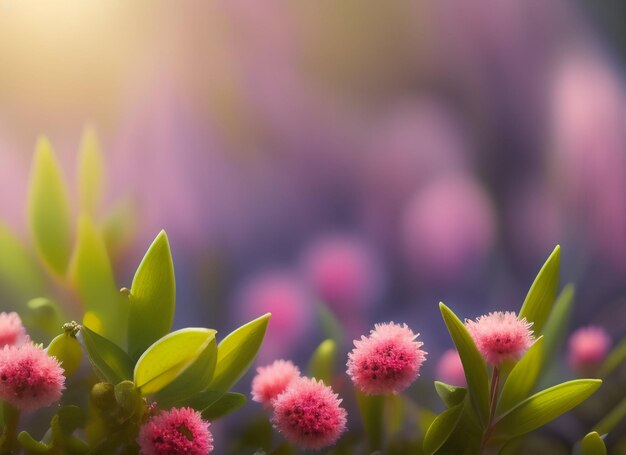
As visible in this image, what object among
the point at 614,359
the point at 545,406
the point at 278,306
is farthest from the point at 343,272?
the point at 614,359

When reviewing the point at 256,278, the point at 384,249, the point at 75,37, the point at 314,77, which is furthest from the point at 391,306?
the point at 75,37

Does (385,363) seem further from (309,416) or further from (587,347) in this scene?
(587,347)

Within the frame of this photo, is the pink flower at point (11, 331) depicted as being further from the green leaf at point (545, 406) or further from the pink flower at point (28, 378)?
the green leaf at point (545, 406)

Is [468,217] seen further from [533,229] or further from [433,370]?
[433,370]

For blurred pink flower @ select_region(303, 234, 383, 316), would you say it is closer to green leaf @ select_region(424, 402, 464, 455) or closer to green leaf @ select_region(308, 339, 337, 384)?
green leaf @ select_region(308, 339, 337, 384)

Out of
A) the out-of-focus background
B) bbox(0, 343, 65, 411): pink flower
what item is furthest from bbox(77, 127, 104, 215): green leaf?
bbox(0, 343, 65, 411): pink flower
